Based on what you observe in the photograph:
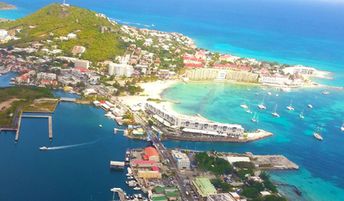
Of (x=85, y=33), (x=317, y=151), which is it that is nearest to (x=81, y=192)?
(x=317, y=151)

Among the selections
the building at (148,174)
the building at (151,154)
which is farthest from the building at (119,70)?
the building at (148,174)

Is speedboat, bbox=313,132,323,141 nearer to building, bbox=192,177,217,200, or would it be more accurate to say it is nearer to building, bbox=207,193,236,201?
building, bbox=192,177,217,200

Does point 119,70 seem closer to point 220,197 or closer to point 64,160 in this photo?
point 64,160

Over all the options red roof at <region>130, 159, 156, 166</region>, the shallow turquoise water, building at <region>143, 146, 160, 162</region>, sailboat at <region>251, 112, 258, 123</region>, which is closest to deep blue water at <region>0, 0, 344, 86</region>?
the shallow turquoise water

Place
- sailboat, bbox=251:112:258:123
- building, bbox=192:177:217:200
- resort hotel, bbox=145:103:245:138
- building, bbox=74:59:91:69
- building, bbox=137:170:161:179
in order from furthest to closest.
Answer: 1. building, bbox=74:59:91:69
2. sailboat, bbox=251:112:258:123
3. resort hotel, bbox=145:103:245:138
4. building, bbox=137:170:161:179
5. building, bbox=192:177:217:200

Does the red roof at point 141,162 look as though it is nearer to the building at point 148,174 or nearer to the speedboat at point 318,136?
the building at point 148,174
